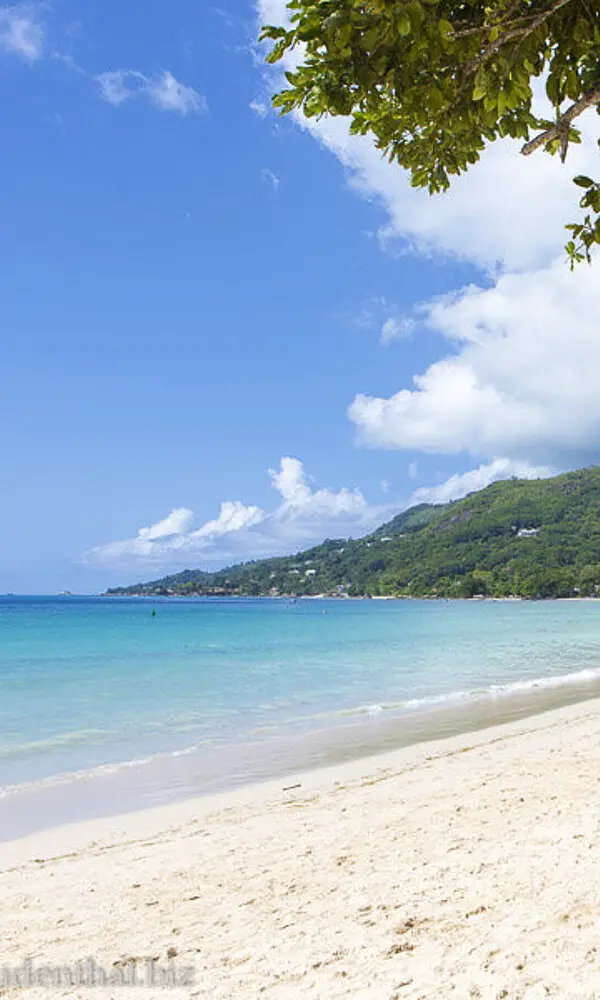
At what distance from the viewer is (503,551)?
146 metres

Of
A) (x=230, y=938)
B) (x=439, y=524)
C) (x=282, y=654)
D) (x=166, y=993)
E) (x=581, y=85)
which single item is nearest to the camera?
(x=581, y=85)

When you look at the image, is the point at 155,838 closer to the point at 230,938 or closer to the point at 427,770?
the point at 230,938

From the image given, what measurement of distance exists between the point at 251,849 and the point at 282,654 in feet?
92.3

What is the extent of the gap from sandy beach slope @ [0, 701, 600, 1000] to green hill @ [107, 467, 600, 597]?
411ft

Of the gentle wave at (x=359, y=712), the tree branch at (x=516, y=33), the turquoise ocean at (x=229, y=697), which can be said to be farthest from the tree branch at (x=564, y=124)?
the gentle wave at (x=359, y=712)

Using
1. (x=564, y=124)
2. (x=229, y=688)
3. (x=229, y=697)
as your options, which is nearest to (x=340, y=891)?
(x=564, y=124)

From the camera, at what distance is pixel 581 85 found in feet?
10.5

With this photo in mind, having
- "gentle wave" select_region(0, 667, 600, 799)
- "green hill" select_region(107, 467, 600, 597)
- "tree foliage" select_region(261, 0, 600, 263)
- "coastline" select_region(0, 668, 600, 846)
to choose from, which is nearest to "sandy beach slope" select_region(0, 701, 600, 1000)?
"coastline" select_region(0, 668, 600, 846)

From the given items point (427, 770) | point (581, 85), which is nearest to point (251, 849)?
point (427, 770)

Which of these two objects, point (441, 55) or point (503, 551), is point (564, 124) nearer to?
point (441, 55)

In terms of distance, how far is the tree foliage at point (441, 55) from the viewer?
2.48 metres

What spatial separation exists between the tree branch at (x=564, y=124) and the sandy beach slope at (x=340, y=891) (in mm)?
4189

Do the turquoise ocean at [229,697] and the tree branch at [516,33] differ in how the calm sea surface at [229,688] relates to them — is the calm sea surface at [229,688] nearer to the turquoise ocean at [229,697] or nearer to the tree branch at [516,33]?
the turquoise ocean at [229,697]

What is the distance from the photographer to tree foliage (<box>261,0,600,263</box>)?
8.13ft
